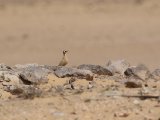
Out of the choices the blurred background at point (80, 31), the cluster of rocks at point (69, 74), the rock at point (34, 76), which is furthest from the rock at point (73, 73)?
the blurred background at point (80, 31)

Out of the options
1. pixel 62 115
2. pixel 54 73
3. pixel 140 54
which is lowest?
pixel 62 115

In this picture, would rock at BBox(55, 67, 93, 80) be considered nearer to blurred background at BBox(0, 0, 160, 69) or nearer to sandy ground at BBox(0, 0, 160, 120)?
sandy ground at BBox(0, 0, 160, 120)

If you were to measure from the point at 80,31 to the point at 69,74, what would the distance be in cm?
1933

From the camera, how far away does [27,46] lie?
26.2 meters

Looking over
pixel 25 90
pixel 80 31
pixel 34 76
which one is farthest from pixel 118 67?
pixel 80 31

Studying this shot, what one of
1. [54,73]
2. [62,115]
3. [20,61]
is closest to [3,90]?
[54,73]

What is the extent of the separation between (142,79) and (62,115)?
1.54m

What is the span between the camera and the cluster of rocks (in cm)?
804

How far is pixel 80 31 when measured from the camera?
27.8 m

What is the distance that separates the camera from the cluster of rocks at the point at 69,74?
316 inches

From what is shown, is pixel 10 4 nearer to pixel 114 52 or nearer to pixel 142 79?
pixel 114 52

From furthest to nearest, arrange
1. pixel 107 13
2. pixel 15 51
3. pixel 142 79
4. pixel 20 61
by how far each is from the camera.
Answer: pixel 107 13, pixel 15 51, pixel 20 61, pixel 142 79

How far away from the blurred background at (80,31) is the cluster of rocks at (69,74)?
12.2 metres

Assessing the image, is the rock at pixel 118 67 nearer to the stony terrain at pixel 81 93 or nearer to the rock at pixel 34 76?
the stony terrain at pixel 81 93
